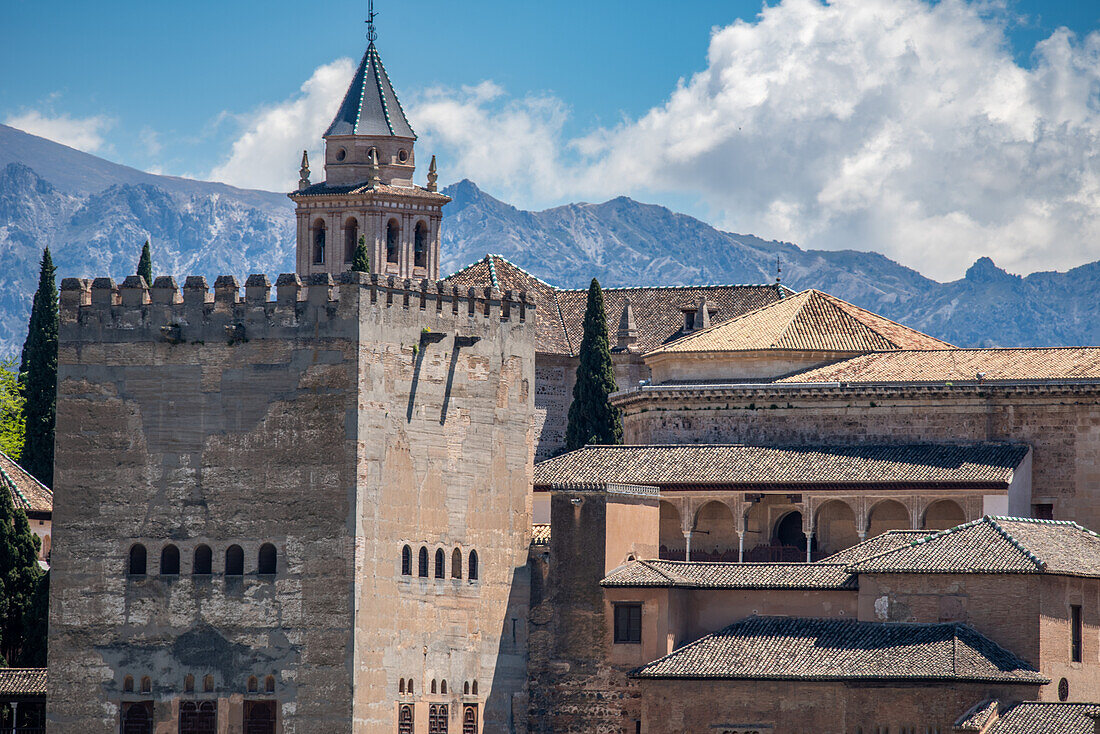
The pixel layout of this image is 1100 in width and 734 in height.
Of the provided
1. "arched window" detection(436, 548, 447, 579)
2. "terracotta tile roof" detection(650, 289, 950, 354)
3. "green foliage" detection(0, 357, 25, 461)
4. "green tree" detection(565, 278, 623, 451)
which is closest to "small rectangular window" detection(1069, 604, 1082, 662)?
"arched window" detection(436, 548, 447, 579)

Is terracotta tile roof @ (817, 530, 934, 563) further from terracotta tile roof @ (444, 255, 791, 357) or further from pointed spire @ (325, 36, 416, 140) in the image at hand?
pointed spire @ (325, 36, 416, 140)

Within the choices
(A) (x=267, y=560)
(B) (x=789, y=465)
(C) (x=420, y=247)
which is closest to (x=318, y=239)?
(C) (x=420, y=247)

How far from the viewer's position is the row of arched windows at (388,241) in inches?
2894

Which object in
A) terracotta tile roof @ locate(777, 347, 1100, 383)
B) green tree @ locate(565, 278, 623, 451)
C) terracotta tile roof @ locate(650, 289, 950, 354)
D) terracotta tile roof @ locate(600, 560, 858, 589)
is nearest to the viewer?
terracotta tile roof @ locate(600, 560, 858, 589)

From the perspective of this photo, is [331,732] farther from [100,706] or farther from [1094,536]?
[1094,536]

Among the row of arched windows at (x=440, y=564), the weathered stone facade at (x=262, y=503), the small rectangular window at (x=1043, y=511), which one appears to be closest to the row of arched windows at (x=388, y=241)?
the small rectangular window at (x=1043, y=511)

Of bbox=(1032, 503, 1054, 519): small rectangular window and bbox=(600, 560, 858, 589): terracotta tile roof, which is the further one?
bbox=(1032, 503, 1054, 519): small rectangular window

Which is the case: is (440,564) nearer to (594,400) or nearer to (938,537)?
(938,537)

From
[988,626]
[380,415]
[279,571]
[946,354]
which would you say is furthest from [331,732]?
[946,354]

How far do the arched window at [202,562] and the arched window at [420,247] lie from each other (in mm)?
30402

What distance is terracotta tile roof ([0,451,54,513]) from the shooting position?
58000mm

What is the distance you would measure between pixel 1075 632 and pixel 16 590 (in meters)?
24.2

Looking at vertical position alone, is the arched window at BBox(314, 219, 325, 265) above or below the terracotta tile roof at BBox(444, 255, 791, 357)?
above

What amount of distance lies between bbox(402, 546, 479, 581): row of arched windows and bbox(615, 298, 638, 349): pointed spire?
2926cm
